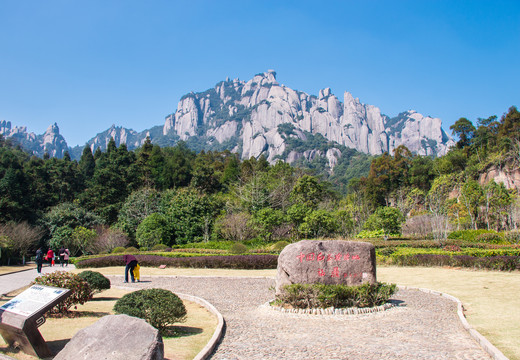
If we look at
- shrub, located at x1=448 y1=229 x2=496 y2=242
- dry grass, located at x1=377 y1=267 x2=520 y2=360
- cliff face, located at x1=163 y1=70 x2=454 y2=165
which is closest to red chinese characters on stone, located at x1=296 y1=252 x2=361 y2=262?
dry grass, located at x1=377 y1=267 x2=520 y2=360

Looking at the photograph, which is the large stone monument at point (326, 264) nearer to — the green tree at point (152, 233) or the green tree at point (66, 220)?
the green tree at point (152, 233)

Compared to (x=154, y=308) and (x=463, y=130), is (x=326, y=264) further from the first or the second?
(x=463, y=130)

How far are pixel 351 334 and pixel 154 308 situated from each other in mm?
3393

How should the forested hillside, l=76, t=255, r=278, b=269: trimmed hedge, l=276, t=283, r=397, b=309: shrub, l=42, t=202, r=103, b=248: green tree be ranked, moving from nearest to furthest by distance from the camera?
l=276, t=283, r=397, b=309: shrub, l=76, t=255, r=278, b=269: trimmed hedge, the forested hillside, l=42, t=202, r=103, b=248: green tree

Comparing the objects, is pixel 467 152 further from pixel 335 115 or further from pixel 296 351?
pixel 335 115

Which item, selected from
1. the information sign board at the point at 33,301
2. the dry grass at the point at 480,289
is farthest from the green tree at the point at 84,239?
the information sign board at the point at 33,301

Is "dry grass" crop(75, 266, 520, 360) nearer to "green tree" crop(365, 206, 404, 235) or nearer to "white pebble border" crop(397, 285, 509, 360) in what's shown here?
"white pebble border" crop(397, 285, 509, 360)

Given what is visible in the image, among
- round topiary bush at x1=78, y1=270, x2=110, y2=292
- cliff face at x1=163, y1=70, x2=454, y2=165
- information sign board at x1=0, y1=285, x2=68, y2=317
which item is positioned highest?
cliff face at x1=163, y1=70, x2=454, y2=165

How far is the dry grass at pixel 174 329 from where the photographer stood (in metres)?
5.86

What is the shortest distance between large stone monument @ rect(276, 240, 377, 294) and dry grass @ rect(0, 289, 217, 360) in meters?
2.08

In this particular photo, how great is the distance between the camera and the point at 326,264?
30.2 ft

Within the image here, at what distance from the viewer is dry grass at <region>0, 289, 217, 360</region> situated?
19.2ft

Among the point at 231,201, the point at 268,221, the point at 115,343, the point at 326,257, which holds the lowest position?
the point at 115,343

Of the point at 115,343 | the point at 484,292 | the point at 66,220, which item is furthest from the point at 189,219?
the point at 115,343
